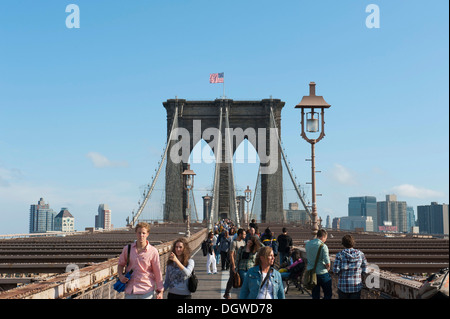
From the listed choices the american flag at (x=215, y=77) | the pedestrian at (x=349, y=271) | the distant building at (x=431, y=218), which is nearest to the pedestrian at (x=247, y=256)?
the pedestrian at (x=349, y=271)

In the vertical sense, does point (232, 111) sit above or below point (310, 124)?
above

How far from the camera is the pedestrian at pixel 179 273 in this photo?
21.2 feet

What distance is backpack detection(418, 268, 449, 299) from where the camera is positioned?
16.9 ft

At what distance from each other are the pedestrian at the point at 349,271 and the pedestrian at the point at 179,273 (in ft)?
6.94

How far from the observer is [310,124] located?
12648 mm

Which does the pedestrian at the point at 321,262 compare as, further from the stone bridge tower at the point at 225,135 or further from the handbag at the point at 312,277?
the stone bridge tower at the point at 225,135

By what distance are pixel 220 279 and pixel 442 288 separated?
10.2 meters

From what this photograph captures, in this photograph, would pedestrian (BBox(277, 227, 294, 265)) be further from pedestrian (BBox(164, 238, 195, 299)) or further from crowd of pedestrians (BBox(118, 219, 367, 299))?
pedestrian (BBox(164, 238, 195, 299))

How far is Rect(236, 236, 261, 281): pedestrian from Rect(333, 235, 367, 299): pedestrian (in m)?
1.66

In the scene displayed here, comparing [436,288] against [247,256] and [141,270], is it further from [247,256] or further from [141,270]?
[247,256]

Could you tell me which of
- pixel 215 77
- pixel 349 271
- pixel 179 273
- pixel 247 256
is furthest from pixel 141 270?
pixel 215 77
